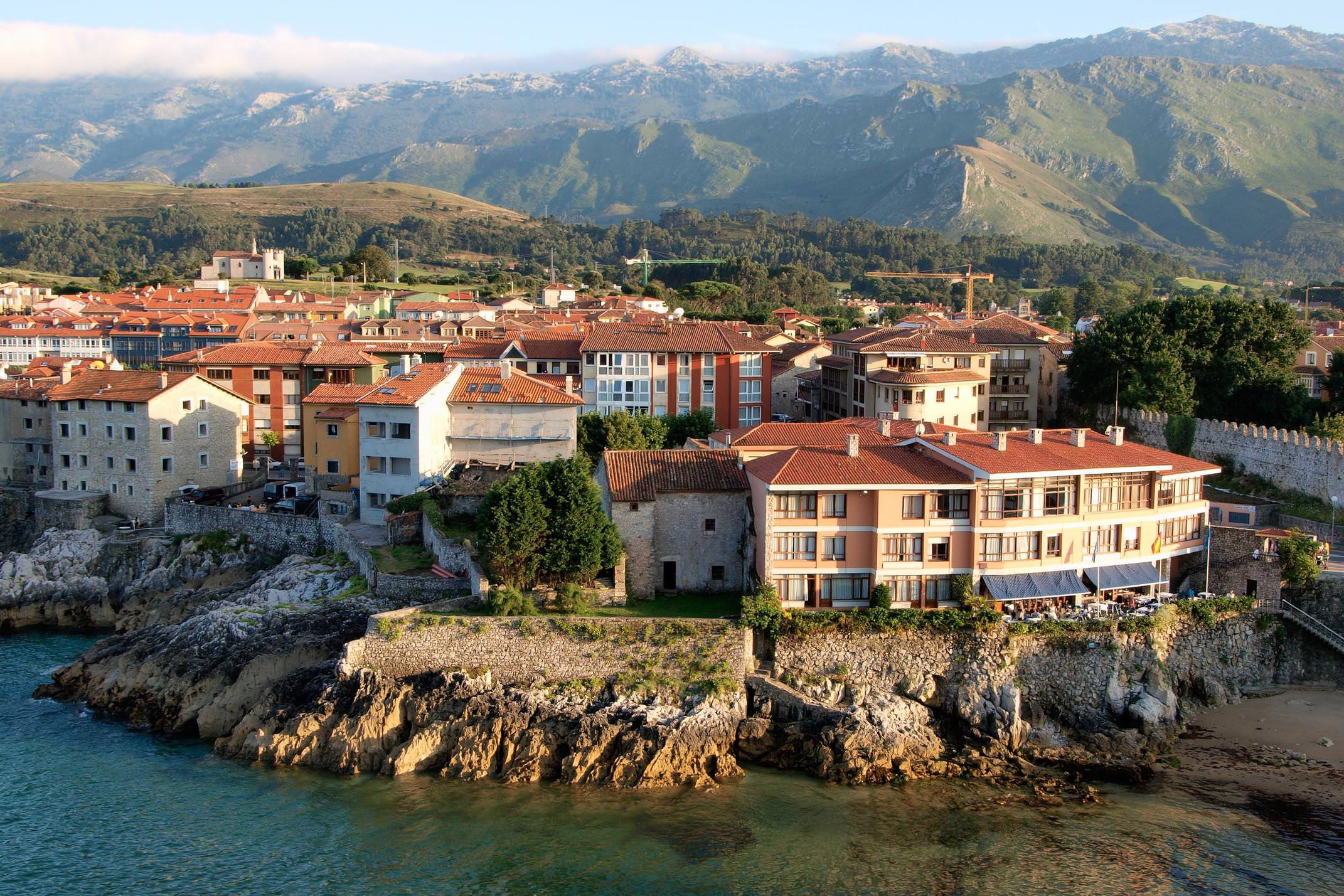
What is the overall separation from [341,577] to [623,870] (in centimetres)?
1722

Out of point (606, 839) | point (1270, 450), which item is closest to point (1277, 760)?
point (1270, 450)

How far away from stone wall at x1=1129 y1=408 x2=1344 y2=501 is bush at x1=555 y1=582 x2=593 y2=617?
24.2 m

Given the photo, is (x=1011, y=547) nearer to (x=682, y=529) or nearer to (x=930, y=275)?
(x=682, y=529)

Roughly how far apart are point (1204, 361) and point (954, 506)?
70.0ft

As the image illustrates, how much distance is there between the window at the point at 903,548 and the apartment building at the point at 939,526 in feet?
0.08

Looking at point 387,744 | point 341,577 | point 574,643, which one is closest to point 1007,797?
point 574,643

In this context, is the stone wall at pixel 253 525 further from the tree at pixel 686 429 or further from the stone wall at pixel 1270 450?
the stone wall at pixel 1270 450

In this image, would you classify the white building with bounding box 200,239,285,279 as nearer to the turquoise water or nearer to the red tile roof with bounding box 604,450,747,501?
the red tile roof with bounding box 604,450,747,501

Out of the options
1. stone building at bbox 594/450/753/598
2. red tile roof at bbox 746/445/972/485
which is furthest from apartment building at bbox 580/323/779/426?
red tile roof at bbox 746/445/972/485

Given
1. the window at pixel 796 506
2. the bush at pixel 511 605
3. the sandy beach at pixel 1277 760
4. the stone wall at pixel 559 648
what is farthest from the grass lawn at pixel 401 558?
the sandy beach at pixel 1277 760

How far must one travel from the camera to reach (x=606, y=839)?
2478 centimetres

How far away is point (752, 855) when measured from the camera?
24062mm

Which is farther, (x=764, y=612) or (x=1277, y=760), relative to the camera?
(x=764, y=612)

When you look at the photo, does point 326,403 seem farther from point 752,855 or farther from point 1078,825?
point 1078,825
